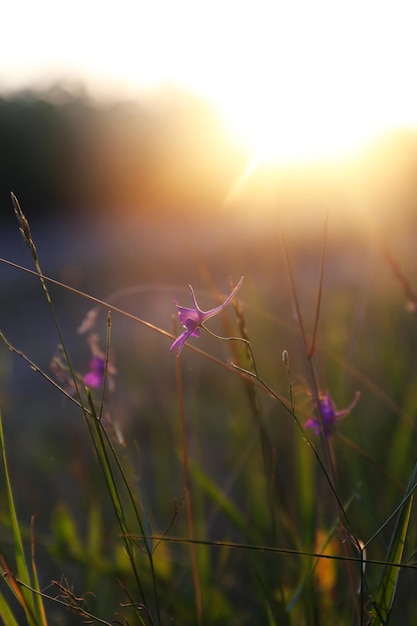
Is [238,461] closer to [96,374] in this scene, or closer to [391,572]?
[96,374]

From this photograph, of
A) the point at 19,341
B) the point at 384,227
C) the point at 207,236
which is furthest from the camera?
the point at 207,236

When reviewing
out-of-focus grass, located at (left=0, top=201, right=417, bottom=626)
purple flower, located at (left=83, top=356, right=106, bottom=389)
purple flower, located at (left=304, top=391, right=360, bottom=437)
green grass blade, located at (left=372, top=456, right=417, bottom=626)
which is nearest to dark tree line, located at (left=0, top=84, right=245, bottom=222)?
out-of-focus grass, located at (left=0, top=201, right=417, bottom=626)

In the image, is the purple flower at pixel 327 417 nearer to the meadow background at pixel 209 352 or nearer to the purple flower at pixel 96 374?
the meadow background at pixel 209 352

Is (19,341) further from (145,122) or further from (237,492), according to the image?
(145,122)

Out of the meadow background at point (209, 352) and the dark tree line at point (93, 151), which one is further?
the dark tree line at point (93, 151)

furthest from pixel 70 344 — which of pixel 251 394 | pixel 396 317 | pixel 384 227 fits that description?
pixel 251 394

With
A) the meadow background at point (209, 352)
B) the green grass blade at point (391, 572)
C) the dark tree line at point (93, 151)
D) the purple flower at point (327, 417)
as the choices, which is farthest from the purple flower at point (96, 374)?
the dark tree line at point (93, 151)

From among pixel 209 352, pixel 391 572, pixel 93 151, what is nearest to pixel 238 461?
pixel 391 572
